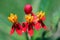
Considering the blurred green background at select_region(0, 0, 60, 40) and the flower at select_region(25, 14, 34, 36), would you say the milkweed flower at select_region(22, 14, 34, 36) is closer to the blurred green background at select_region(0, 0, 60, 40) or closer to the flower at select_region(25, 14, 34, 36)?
the flower at select_region(25, 14, 34, 36)

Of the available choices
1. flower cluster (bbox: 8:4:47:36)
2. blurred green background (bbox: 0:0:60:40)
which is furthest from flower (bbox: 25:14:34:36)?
blurred green background (bbox: 0:0:60:40)

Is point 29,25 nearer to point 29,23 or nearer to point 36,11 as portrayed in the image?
point 29,23

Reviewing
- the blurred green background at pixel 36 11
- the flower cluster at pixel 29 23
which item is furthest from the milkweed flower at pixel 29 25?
the blurred green background at pixel 36 11

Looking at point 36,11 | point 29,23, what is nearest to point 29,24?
point 29,23

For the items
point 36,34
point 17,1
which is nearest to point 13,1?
point 17,1

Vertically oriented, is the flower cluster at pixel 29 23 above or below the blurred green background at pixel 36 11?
above

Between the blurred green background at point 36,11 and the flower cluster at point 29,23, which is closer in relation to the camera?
the flower cluster at point 29,23

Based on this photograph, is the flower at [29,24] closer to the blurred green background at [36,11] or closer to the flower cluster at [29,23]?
the flower cluster at [29,23]

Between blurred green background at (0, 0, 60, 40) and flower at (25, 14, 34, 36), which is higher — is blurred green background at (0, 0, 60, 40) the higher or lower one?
the lower one

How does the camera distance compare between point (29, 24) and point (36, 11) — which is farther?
point (36, 11)
